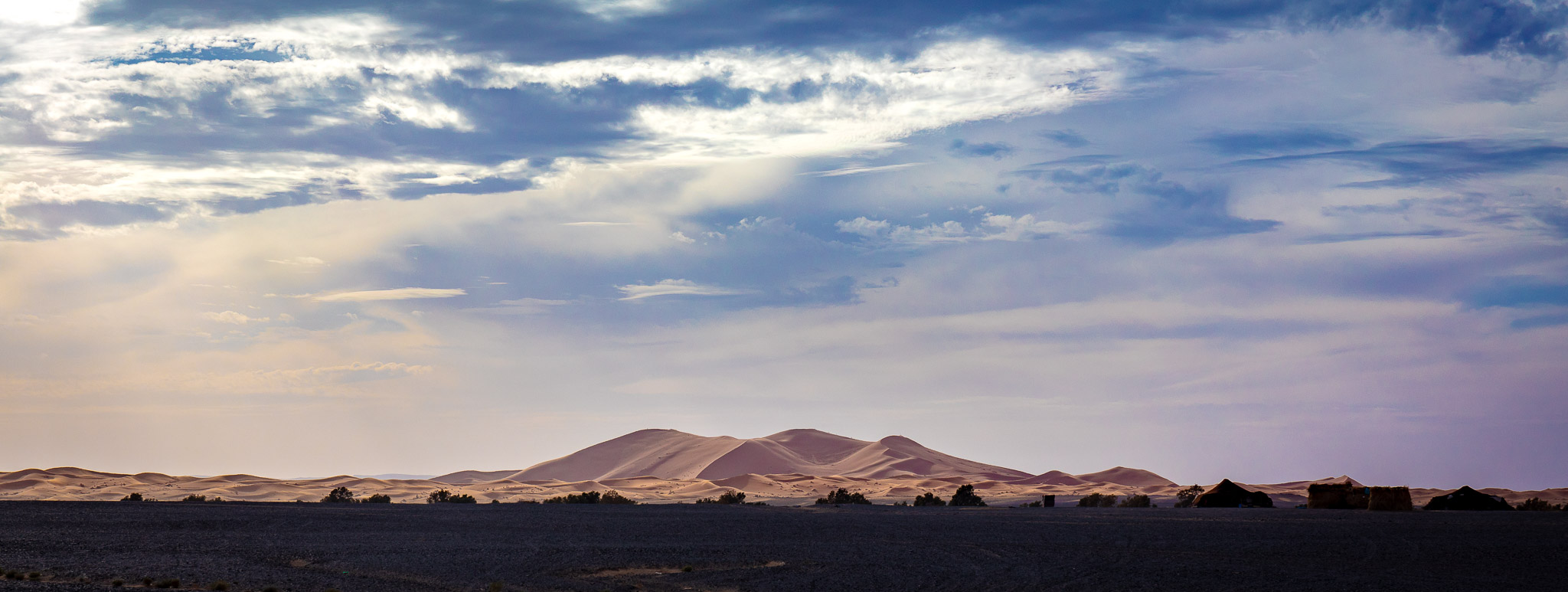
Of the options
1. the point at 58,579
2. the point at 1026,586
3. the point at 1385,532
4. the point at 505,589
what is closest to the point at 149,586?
the point at 58,579

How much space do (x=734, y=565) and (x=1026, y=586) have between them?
199 inches

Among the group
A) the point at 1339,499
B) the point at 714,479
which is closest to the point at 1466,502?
the point at 1339,499

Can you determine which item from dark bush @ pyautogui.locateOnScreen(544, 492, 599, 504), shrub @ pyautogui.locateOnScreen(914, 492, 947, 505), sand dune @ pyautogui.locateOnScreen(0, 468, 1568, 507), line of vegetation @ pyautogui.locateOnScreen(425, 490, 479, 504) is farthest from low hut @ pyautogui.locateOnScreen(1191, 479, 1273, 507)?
line of vegetation @ pyautogui.locateOnScreen(425, 490, 479, 504)

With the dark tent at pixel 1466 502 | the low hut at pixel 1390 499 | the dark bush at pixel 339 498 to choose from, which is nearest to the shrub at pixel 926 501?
the low hut at pixel 1390 499

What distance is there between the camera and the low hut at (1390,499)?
39.4 meters

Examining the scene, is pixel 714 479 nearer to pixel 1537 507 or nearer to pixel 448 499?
pixel 448 499

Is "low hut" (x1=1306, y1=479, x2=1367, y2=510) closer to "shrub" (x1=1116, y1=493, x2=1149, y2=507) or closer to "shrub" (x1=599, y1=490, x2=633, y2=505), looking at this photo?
"shrub" (x1=1116, y1=493, x2=1149, y2=507)

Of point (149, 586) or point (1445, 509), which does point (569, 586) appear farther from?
point (1445, 509)

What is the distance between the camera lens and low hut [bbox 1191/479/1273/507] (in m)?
42.3

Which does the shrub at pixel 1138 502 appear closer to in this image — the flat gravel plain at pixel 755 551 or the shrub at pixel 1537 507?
the flat gravel plain at pixel 755 551

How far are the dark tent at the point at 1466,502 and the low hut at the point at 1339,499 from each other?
2.18 m

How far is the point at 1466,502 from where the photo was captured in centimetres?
4088

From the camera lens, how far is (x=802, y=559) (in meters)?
19.5

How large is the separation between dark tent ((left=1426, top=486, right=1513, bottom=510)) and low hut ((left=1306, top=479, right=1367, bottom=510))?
7.17 feet
